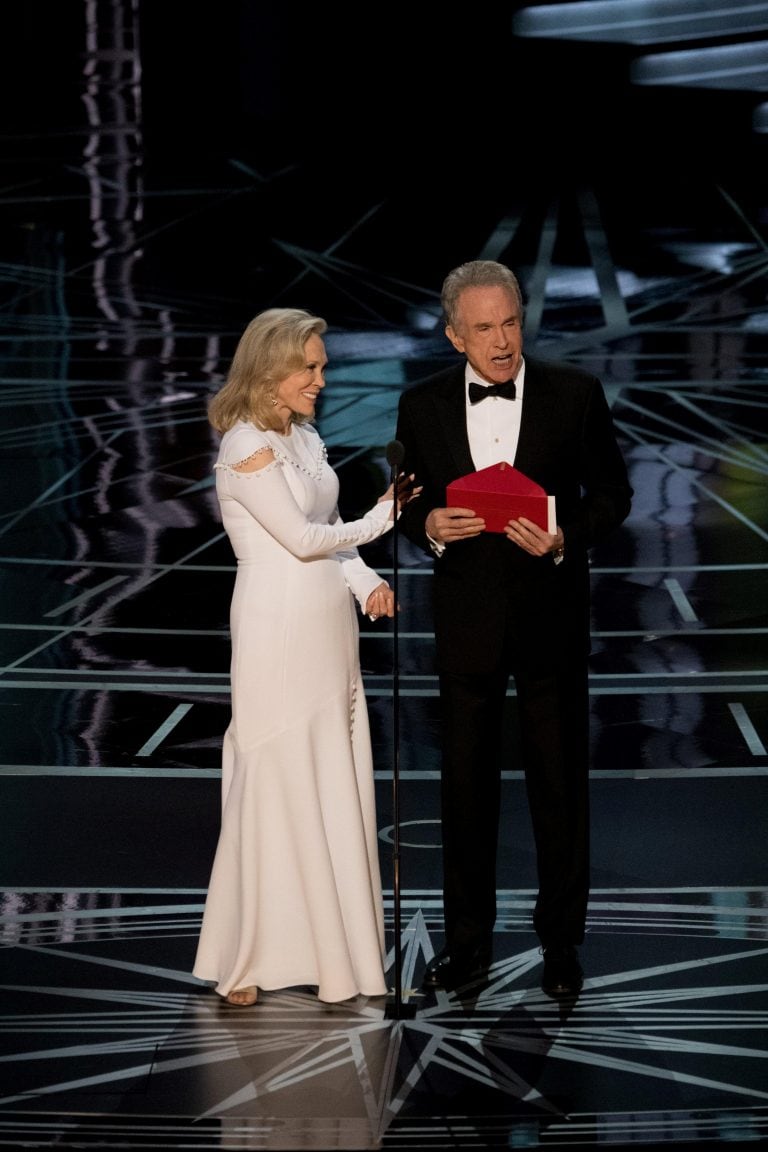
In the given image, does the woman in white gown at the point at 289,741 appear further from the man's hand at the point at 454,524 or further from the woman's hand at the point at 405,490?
the man's hand at the point at 454,524

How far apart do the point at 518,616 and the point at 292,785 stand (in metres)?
0.71

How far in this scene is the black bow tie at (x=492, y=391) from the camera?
458 cm

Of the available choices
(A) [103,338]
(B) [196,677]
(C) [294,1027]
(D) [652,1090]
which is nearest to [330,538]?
(C) [294,1027]

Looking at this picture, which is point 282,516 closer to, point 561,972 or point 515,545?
point 515,545

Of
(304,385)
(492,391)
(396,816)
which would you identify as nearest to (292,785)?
A: (396,816)

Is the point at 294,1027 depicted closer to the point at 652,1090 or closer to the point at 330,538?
the point at 652,1090

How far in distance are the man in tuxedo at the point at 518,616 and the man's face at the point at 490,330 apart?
0.01 m

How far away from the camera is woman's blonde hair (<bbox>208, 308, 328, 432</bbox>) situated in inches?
179

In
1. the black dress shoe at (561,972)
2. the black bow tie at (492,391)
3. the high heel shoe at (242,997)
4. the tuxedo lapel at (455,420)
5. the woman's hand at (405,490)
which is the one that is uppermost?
the black bow tie at (492,391)

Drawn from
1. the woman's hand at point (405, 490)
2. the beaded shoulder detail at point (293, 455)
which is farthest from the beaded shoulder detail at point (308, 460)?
the woman's hand at point (405, 490)

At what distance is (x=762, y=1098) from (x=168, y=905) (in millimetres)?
1925

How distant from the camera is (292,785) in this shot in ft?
15.4

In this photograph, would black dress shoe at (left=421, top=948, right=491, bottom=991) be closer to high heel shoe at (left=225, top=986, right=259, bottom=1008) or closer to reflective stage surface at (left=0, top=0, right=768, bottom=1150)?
reflective stage surface at (left=0, top=0, right=768, bottom=1150)

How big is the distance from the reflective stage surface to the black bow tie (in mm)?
674
